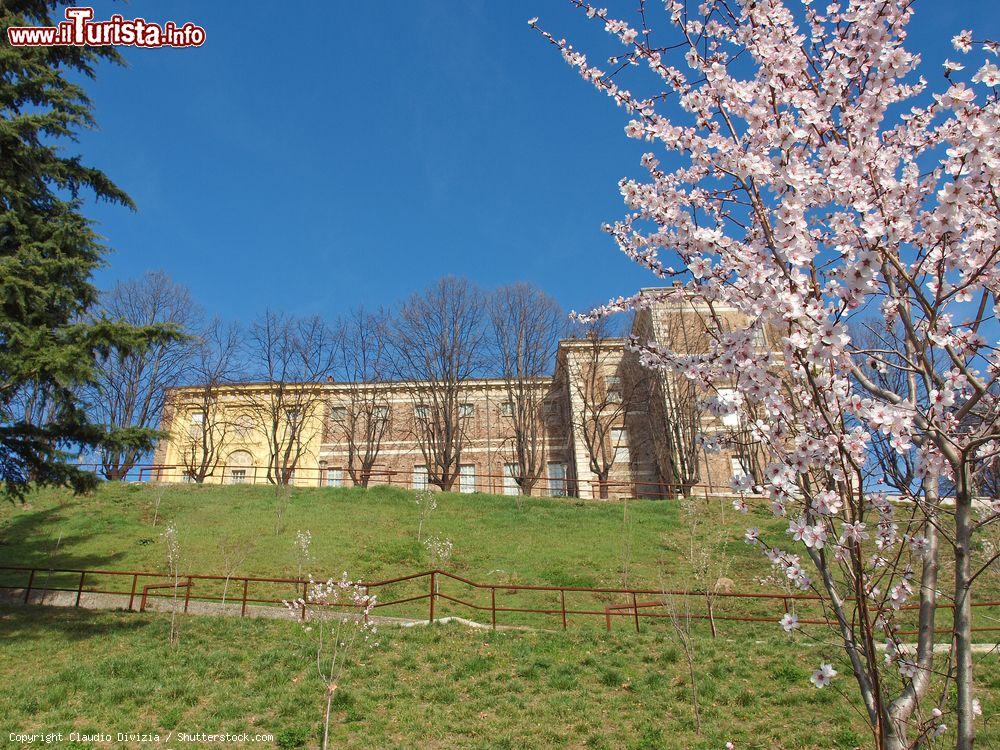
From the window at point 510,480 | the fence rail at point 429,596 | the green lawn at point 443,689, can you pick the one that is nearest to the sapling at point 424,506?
the fence rail at point 429,596

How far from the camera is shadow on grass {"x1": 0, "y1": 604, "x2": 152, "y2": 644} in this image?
1182cm

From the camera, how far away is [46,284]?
36.5ft

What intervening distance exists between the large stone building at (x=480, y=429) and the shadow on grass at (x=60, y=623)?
51.8 ft

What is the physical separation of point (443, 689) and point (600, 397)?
81.8ft

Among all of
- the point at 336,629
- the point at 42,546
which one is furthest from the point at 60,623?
the point at 42,546

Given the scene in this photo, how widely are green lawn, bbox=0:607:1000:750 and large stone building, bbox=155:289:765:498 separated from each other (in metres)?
17.9

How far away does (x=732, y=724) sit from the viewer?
8156 mm

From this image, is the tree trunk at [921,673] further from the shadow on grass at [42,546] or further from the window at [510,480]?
the window at [510,480]

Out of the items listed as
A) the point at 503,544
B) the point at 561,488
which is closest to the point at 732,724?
the point at 503,544

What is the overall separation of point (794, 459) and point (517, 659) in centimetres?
894

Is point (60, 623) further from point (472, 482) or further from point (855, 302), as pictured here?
point (472, 482)

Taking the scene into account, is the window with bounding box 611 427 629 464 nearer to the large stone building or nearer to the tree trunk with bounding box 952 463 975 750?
the large stone building

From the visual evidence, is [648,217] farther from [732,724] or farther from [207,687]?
[207,687]

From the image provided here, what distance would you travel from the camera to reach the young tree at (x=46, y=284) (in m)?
10.2
